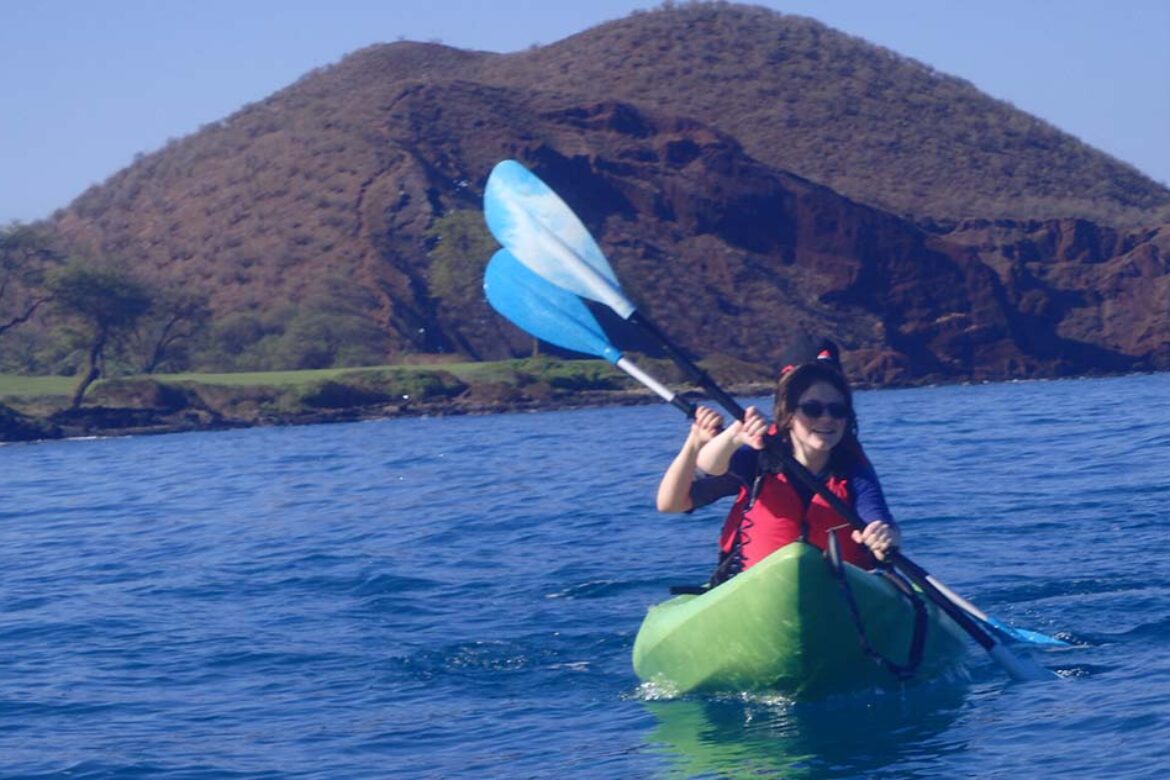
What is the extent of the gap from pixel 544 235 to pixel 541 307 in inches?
14.0

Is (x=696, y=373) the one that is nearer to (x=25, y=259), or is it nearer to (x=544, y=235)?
(x=544, y=235)

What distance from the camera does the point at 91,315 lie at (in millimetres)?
42562

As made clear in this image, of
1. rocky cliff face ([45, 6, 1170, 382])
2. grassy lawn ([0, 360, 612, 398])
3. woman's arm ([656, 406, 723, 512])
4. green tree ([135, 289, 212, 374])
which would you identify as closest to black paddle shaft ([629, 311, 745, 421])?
woman's arm ([656, 406, 723, 512])

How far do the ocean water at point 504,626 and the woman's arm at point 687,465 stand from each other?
0.87 meters

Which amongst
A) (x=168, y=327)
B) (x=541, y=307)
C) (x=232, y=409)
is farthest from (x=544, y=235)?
(x=168, y=327)

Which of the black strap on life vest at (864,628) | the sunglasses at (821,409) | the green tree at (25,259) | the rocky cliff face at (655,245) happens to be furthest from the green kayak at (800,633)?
the rocky cliff face at (655,245)

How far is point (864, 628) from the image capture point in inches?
244

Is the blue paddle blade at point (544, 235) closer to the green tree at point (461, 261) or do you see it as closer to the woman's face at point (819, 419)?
the woman's face at point (819, 419)

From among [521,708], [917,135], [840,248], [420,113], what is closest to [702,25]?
[917,135]

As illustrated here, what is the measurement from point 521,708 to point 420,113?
57.7 metres

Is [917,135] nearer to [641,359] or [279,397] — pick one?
[641,359]

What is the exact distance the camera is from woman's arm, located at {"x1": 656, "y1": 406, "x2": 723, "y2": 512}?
234 inches

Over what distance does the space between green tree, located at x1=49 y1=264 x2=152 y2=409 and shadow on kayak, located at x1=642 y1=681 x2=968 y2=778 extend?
37.5 m

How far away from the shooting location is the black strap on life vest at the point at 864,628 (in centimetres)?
600
